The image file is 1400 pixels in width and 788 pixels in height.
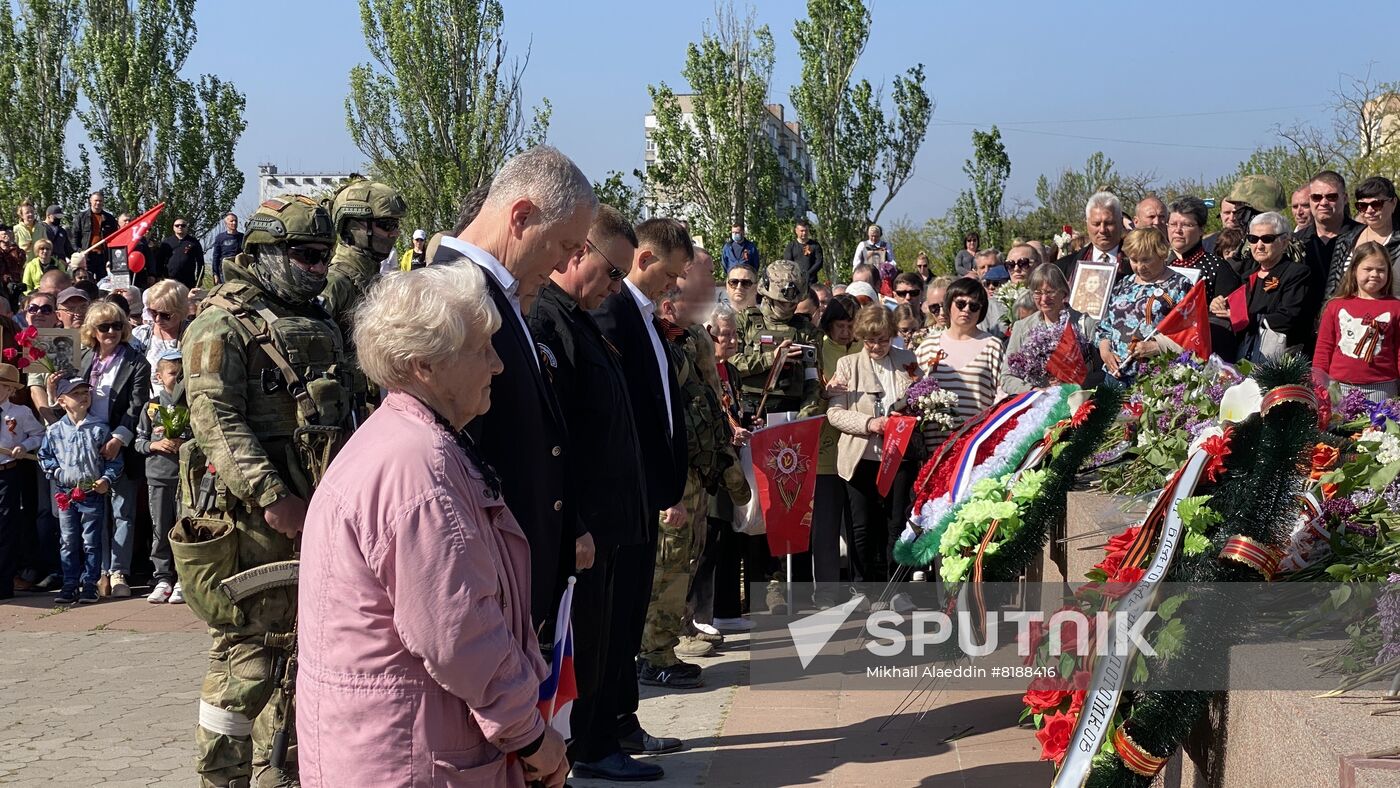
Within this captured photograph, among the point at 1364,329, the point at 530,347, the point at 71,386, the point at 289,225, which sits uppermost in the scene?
the point at 289,225

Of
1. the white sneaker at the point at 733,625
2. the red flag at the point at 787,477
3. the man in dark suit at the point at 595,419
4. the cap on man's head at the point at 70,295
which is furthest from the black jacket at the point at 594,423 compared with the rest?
the cap on man's head at the point at 70,295

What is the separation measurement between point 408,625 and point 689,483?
4.66m

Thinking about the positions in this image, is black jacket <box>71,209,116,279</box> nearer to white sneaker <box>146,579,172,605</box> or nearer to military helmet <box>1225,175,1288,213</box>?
white sneaker <box>146,579,172,605</box>

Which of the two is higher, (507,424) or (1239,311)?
(1239,311)

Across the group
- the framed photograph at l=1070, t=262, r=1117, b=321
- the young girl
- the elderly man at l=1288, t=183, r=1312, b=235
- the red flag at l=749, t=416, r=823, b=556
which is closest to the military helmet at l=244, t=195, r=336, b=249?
the red flag at l=749, t=416, r=823, b=556

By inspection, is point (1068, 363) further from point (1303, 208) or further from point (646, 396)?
point (1303, 208)

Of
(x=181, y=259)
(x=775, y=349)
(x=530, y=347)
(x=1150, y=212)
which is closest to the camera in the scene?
Result: (x=530, y=347)

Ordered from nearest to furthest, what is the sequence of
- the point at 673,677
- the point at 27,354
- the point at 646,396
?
1. the point at 646,396
2. the point at 673,677
3. the point at 27,354

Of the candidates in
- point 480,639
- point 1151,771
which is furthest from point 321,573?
point 1151,771

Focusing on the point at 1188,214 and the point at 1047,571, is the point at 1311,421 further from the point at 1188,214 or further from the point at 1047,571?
the point at 1188,214

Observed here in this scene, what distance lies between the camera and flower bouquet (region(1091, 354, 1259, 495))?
5.17 meters

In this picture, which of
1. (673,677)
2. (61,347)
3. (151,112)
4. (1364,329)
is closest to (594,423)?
(673,677)

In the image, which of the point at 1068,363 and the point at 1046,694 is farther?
the point at 1068,363

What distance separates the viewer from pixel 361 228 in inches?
240
